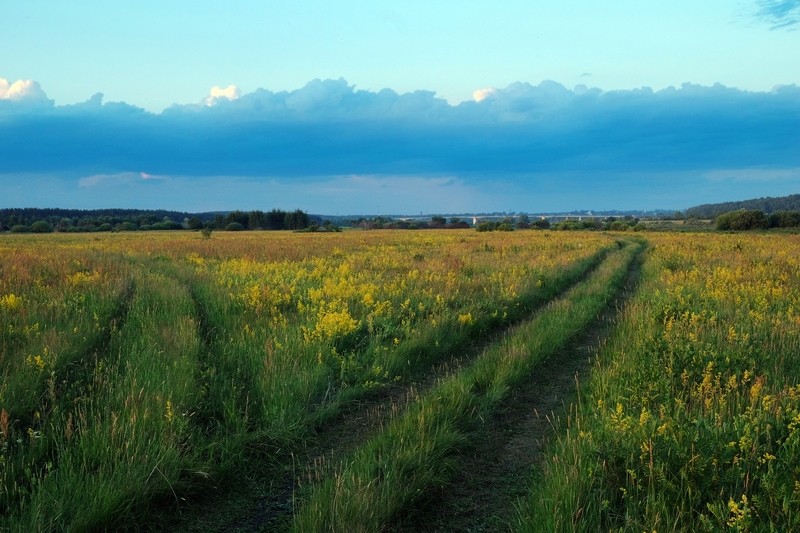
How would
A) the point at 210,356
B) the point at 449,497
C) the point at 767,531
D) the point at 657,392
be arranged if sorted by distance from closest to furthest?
the point at 767,531 < the point at 449,497 < the point at 657,392 < the point at 210,356

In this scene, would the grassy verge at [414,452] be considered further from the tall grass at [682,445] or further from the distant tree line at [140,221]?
the distant tree line at [140,221]

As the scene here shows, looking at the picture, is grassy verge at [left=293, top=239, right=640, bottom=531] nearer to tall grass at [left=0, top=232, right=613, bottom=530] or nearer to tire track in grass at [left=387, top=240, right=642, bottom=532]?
tire track in grass at [left=387, top=240, right=642, bottom=532]

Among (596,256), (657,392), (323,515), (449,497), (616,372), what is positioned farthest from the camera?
(596,256)

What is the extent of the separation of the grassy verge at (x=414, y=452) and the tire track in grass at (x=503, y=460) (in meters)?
0.13

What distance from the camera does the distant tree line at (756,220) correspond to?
92.6 metres

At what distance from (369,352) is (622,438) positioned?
4199mm

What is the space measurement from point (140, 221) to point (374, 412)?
127 meters

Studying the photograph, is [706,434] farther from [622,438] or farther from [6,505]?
[6,505]

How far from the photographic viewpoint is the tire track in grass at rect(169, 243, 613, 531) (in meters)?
3.93

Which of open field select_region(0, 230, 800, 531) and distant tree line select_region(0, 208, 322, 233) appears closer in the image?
open field select_region(0, 230, 800, 531)

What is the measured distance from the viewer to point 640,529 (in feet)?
11.3

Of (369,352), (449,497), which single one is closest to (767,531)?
(449,497)

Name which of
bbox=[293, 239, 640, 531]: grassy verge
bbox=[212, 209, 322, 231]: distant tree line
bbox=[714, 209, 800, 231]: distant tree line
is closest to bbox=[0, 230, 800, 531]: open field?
bbox=[293, 239, 640, 531]: grassy verge

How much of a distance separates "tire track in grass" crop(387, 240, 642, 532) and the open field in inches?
1.3
